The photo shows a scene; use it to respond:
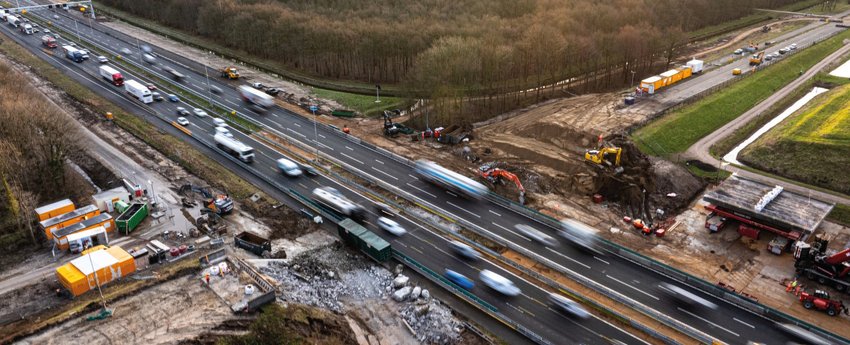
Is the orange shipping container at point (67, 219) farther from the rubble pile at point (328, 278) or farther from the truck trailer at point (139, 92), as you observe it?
the truck trailer at point (139, 92)

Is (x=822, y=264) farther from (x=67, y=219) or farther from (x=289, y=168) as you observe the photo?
(x=67, y=219)

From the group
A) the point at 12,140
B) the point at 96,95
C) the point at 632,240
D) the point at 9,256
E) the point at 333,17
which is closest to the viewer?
the point at 9,256

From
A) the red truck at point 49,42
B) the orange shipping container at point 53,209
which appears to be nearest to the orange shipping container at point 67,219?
the orange shipping container at point 53,209

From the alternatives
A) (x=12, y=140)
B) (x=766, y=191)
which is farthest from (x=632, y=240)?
(x=12, y=140)

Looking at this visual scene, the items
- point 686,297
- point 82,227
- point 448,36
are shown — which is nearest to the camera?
point 686,297

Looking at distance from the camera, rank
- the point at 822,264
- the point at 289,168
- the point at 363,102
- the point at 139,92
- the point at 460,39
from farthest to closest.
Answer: the point at 363,102 → the point at 139,92 → the point at 460,39 → the point at 289,168 → the point at 822,264

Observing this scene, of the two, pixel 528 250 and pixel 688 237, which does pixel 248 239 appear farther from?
pixel 688 237

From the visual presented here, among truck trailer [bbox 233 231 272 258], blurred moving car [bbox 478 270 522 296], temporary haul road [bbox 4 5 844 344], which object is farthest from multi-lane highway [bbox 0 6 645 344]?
truck trailer [bbox 233 231 272 258]

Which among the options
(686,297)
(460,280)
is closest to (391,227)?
(460,280)
